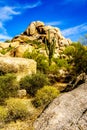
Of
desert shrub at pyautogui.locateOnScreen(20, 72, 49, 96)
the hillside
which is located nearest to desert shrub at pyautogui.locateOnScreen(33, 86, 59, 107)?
the hillside

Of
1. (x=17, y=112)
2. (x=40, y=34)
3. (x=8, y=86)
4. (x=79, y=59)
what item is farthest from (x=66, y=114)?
(x=40, y=34)

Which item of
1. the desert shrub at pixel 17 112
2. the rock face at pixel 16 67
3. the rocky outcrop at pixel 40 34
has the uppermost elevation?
the rocky outcrop at pixel 40 34

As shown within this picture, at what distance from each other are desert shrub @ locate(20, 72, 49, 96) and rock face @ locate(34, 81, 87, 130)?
17.7ft

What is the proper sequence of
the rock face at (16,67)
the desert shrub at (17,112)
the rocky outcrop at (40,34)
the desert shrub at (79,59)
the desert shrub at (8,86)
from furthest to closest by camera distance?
the rocky outcrop at (40,34) < the desert shrub at (79,59) < the rock face at (16,67) < the desert shrub at (8,86) < the desert shrub at (17,112)

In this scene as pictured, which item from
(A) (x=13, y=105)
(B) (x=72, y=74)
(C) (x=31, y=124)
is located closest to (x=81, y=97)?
(C) (x=31, y=124)

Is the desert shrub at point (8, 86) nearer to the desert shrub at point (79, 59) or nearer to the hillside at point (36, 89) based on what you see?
the hillside at point (36, 89)

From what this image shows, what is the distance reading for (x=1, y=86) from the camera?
17.3m

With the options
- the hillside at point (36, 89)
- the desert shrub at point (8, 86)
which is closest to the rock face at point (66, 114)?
the hillside at point (36, 89)

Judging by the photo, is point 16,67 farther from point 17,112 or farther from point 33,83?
point 17,112

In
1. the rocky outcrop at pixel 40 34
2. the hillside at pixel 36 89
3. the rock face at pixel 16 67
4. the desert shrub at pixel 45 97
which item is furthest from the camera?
the rocky outcrop at pixel 40 34

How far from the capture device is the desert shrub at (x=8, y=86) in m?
16.9

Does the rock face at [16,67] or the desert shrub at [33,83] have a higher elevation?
the rock face at [16,67]

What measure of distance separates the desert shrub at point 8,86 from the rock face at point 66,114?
481 cm

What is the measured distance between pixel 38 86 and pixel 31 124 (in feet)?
20.9
